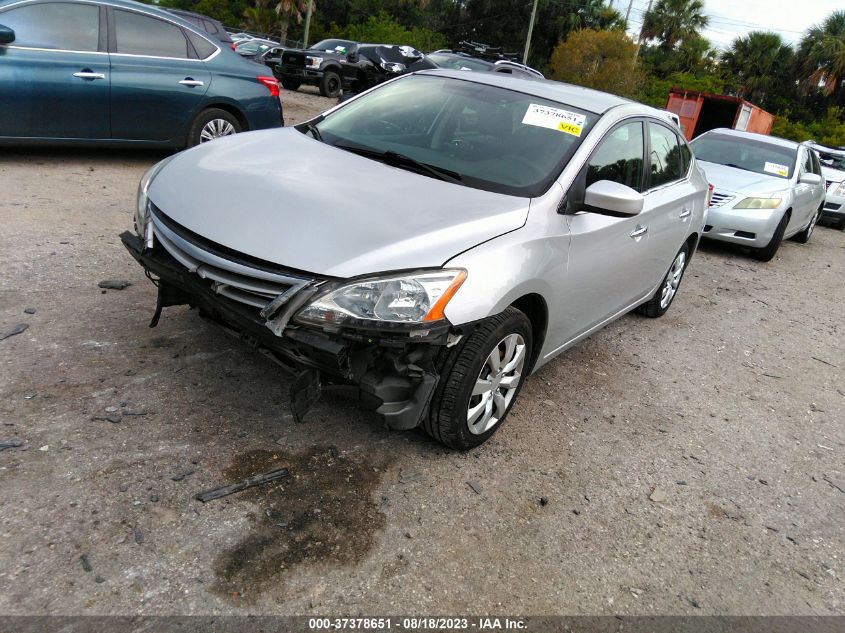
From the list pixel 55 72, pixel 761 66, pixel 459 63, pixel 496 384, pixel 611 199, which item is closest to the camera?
pixel 496 384

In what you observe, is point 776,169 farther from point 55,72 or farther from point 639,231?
point 55,72

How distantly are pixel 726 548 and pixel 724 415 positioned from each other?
145 cm

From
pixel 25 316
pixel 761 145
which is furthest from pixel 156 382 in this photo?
pixel 761 145

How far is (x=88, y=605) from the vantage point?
7.18 feet

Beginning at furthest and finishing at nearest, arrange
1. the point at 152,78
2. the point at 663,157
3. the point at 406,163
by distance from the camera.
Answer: the point at 152,78 → the point at 663,157 → the point at 406,163

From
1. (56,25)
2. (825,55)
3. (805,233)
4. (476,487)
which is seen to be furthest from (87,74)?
(825,55)

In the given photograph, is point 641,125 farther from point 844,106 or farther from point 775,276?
point 844,106

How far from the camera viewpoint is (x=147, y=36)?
23.5 feet

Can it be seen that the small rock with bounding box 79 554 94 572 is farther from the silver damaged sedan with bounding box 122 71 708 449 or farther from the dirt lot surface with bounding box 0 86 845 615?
the silver damaged sedan with bounding box 122 71 708 449

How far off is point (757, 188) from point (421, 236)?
7478 mm

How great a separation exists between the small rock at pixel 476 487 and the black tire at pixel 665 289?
2.92m

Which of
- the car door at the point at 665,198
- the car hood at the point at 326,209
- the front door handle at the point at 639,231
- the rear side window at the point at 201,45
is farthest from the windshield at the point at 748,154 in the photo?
the car hood at the point at 326,209

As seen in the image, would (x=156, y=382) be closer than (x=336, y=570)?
No

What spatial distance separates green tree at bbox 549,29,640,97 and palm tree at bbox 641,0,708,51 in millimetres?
14124
